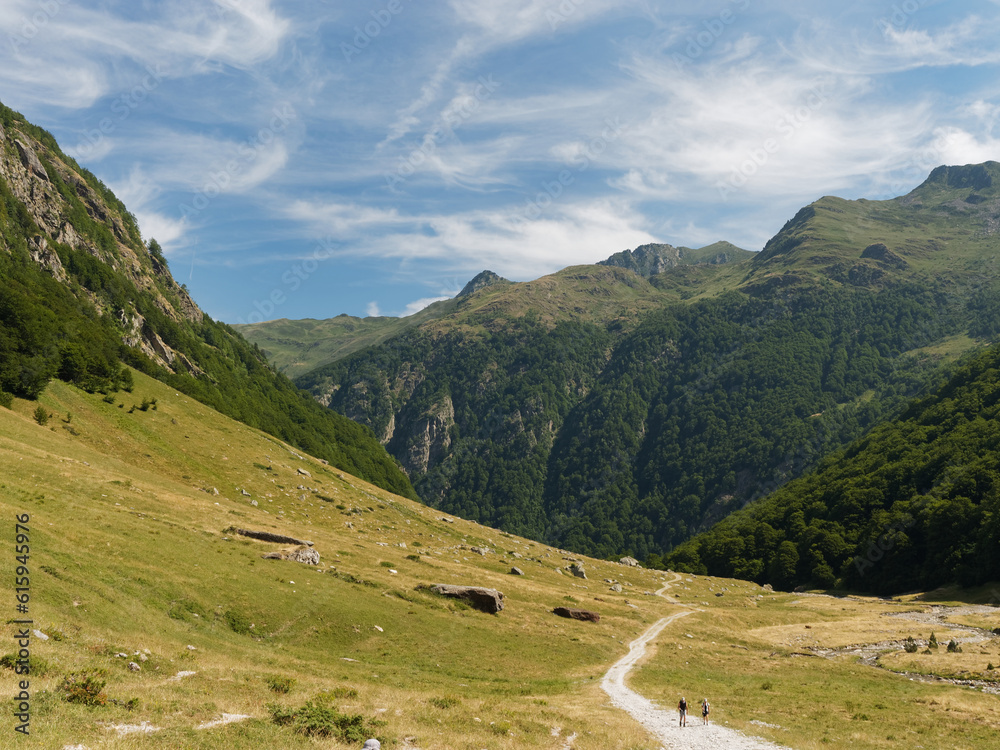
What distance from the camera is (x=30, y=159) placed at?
410 ft

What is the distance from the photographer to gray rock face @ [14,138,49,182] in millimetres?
122075

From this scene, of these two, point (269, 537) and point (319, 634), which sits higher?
point (269, 537)

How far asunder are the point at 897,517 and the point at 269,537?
5613 inches

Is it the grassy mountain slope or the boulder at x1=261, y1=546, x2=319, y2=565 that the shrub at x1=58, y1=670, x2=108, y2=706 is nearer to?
the grassy mountain slope

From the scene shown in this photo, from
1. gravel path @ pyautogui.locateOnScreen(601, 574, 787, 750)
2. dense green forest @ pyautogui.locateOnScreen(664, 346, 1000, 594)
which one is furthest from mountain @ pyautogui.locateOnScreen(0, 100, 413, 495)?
dense green forest @ pyautogui.locateOnScreen(664, 346, 1000, 594)

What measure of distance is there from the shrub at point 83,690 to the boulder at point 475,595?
34544mm

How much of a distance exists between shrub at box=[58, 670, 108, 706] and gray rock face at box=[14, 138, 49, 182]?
498 ft

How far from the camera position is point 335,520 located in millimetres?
71688

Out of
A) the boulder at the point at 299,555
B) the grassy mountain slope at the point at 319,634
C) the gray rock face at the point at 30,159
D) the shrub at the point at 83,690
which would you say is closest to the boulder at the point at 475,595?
the grassy mountain slope at the point at 319,634

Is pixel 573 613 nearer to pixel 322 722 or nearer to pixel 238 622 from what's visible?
pixel 238 622

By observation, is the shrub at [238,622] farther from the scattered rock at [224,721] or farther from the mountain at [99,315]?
the mountain at [99,315]

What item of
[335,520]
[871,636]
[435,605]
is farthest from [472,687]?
[871,636]

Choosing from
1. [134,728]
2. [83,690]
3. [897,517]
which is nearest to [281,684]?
[83,690]

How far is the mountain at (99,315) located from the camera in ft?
225
